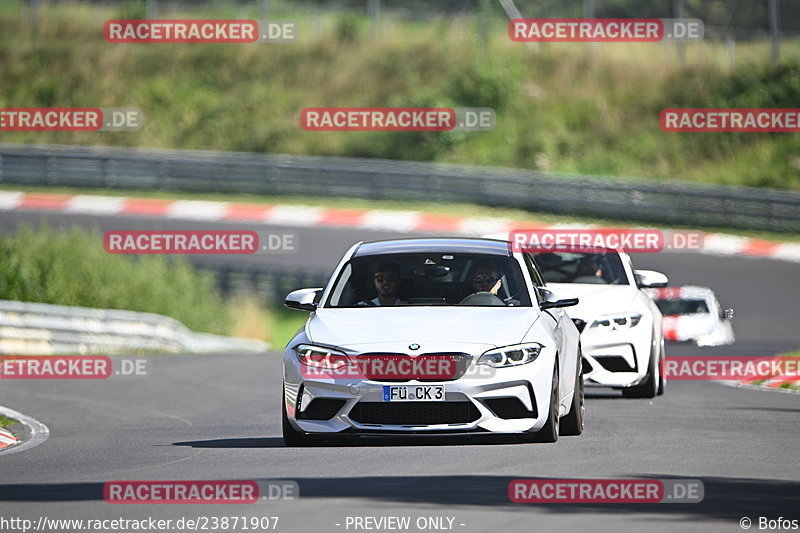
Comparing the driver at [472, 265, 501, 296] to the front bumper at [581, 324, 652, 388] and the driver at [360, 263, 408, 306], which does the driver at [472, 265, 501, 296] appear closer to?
the driver at [360, 263, 408, 306]

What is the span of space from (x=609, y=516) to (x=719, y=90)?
39.8m

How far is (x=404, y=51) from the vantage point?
5100 cm

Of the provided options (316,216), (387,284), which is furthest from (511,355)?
(316,216)

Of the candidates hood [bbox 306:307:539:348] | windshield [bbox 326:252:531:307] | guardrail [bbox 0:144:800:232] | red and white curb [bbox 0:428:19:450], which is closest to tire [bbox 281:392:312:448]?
hood [bbox 306:307:539:348]

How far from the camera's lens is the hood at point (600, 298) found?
15.0 metres

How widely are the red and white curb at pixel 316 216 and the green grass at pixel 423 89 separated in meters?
8.30

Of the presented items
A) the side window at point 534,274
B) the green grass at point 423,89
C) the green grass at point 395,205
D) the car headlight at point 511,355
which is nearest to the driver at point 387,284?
the side window at point 534,274

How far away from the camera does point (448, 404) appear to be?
10.6m

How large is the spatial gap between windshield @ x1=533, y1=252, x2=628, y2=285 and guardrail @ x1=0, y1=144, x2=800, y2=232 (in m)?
21.1

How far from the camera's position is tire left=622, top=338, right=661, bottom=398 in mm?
15328

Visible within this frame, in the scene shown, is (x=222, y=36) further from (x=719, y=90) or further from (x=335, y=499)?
(x=335, y=499)

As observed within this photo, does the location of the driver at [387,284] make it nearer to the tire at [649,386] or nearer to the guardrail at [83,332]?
the tire at [649,386]

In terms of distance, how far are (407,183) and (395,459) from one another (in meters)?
28.6

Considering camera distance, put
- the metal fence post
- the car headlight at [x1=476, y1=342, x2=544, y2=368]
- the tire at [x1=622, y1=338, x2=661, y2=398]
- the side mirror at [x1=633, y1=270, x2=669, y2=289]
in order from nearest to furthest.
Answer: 1. the car headlight at [x1=476, y1=342, x2=544, y2=368]
2. the tire at [x1=622, y1=338, x2=661, y2=398]
3. the side mirror at [x1=633, y1=270, x2=669, y2=289]
4. the metal fence post
